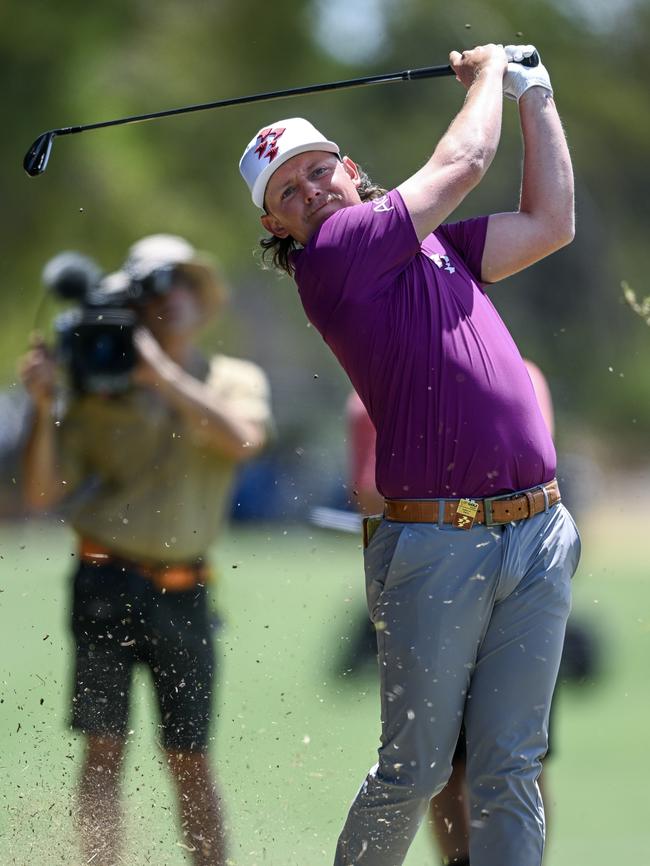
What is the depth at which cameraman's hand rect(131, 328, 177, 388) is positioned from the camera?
3371 mm

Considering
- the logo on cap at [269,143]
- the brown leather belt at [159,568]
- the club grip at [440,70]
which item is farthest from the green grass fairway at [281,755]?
the club grip at [440,70]

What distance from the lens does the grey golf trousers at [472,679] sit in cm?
223

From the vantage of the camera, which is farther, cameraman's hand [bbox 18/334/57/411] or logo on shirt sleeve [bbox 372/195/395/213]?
cameraman's hand [bbox 18/334/57/411]

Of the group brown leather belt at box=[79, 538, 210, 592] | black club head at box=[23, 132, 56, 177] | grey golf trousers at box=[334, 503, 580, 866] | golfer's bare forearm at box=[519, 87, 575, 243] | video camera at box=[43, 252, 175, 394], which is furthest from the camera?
video camera at box=[43, 252, 175, 394]

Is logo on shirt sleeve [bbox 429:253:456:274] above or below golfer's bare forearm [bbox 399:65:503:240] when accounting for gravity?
below

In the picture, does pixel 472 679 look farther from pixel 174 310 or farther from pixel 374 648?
pixel 174 310

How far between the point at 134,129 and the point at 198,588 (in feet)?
21.2

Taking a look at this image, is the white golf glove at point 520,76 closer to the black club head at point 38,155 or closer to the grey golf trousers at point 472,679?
the grey golf trousers at point 472,679

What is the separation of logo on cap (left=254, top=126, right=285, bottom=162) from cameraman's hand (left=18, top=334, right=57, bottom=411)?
1.23m

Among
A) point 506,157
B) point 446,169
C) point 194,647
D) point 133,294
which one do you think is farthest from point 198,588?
point 506,157

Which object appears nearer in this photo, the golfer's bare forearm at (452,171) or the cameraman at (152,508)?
the golfer's bare forearm at (452,171)

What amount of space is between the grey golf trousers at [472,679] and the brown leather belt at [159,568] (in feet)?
2.87

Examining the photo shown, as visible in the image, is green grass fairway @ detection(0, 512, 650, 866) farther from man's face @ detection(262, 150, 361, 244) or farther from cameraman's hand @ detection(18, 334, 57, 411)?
man's face @ detection(262, 150, 361, 244)

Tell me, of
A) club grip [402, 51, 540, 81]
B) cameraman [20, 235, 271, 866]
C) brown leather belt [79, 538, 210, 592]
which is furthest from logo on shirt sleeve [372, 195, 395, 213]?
brown leather belt [79, 538, 210, 592]
